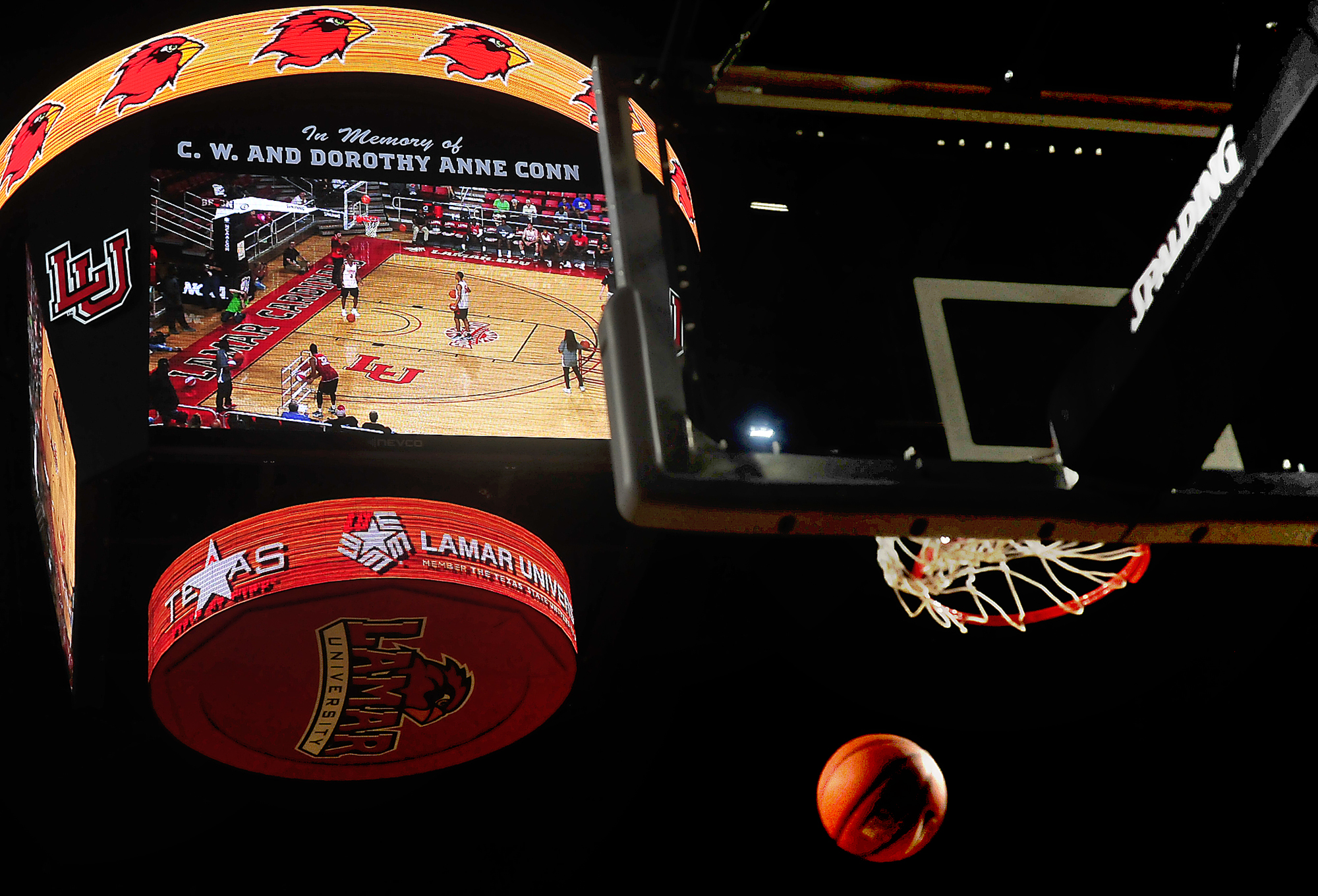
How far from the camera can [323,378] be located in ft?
15.3

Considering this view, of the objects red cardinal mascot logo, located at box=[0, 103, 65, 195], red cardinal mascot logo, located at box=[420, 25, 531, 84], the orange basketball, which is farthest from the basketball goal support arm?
red cardinal mascot logo, located at box=[0, 103, 65, 195]

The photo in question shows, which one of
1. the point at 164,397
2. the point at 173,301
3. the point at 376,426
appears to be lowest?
the point at 376,426

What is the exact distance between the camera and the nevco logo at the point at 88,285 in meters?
4.39

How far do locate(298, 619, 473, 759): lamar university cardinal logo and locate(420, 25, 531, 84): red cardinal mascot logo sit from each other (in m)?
2.28

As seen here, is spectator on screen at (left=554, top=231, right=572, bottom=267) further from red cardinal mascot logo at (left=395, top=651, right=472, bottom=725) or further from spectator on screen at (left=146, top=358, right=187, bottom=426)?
red cardinal mascot logo at (left=395, top=651, right=472, bottom=725)

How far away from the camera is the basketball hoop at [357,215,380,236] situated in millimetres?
4922

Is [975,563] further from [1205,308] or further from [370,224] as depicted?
[370,224]

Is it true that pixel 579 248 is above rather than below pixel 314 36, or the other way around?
below

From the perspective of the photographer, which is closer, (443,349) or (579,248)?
(443,349)

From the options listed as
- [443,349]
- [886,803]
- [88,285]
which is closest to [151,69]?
[88,285]

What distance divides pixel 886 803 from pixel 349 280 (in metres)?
3.12

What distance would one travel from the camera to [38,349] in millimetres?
4719

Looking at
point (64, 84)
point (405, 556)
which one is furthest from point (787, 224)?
point (64, 84)

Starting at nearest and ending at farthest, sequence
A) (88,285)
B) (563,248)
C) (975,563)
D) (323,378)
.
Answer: (975,563) → (88,285) → (323,378) → (563,248)
